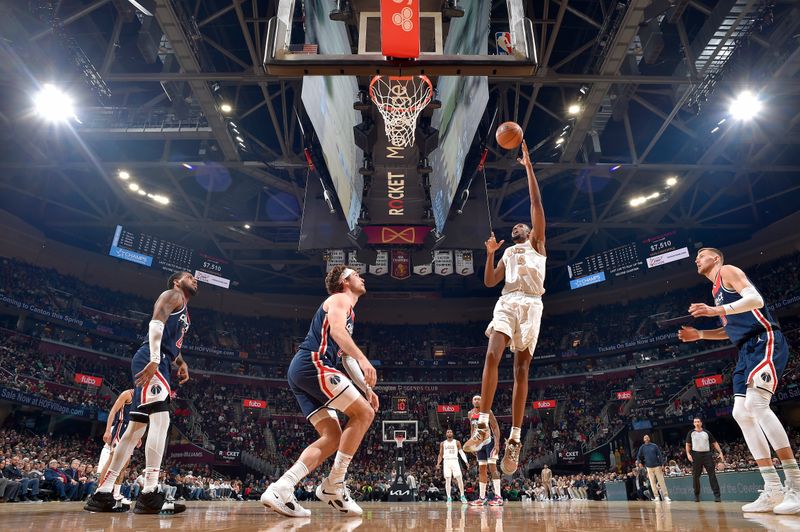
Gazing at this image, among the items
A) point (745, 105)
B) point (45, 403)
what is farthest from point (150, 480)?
point (45, 403)

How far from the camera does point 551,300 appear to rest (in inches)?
1325

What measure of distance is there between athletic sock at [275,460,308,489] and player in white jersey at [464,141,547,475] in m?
1.50

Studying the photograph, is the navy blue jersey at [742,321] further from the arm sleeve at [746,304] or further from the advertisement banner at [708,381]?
the advertisement banner at [708,381]

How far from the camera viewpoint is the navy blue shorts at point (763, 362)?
4.54 metres

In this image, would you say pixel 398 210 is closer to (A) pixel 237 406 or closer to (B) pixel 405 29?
(B) pixel 405 29

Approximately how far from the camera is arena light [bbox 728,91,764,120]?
521 inches

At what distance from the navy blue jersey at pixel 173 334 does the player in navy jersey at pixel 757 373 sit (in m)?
4.57

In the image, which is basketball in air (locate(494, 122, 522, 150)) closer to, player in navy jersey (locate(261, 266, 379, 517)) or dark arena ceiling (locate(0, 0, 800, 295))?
player in navy jersey (locate(261, 266, 379, 517))

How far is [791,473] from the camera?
4316 mm

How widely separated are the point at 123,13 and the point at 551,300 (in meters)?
28.3

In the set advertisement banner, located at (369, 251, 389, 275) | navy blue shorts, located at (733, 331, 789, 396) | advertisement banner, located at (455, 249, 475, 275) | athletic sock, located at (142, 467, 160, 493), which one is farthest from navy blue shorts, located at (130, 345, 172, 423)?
advertisement banner, located at (455, 249, 475, 275)

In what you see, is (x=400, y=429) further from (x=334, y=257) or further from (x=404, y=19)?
(x=404, y=19)

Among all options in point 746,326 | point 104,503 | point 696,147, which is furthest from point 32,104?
point 696,147

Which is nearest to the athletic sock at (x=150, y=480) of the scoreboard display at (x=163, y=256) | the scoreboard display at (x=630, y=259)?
the scoreboard display at (x=163, y=256)
